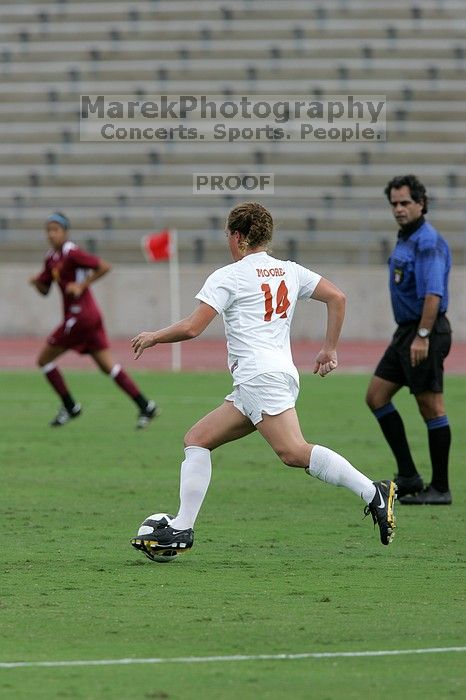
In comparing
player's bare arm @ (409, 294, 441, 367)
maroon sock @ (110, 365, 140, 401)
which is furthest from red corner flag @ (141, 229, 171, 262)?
player's bare arm @ (409, 294, 441, 367)

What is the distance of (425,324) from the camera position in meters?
9.33

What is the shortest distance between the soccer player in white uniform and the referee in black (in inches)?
83.9

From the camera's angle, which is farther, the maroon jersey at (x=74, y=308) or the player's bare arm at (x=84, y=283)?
the maroon jersey at (x=74, y=308)

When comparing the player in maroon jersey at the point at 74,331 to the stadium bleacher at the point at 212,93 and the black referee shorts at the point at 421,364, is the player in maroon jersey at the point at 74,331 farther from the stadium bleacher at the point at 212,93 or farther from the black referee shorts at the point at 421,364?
the stadium bleacher at the point at 212,93

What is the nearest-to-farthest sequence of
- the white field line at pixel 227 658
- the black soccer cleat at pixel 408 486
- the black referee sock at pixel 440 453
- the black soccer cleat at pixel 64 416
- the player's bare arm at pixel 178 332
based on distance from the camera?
the white field line at pixel 227 658
the player's bare arm at pixel 178 332
the black referee sock at pixel 440 453
the black soccer cleat at pixel 408 486
the black soccer cleat at pixel 64 416

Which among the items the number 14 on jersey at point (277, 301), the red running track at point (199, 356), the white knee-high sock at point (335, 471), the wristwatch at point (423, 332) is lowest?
→ the red running track at point (199, 356)

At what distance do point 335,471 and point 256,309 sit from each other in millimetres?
932

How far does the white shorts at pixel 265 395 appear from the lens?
283 inches

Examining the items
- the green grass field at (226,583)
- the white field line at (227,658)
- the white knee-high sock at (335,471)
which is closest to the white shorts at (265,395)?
the white knee-high sock at (335,471)

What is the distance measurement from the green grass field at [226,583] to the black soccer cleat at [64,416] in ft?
4.99

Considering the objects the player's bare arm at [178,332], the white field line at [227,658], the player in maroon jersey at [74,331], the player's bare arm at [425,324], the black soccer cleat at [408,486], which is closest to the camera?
the white field line at [227,658]

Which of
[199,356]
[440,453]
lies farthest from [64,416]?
[199,356]

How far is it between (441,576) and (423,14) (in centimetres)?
2694

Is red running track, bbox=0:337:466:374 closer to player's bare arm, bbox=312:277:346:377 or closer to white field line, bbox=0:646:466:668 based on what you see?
player's bare arm, bbox=312:277:346:377
